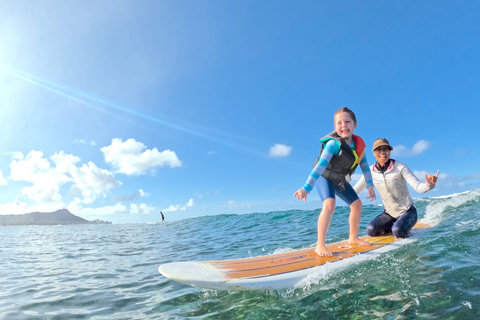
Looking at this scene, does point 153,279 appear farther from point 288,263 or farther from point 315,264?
A: point 315,264

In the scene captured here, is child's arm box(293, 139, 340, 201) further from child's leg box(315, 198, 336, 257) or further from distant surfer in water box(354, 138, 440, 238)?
distant surfer in water box(354, 138, 440, 238)

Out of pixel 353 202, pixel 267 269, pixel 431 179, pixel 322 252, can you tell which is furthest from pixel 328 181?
pixel 267 269

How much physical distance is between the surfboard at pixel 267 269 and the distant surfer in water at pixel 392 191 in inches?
29.7

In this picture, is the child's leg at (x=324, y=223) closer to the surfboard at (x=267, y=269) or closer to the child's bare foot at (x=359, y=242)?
the surfboard at (x=267, y=269)

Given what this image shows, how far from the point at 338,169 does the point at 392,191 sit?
1.71 metres

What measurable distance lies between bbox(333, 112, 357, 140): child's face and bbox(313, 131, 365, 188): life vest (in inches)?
3.9

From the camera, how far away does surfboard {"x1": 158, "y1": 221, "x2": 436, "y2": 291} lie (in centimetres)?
370

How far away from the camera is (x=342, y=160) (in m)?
4.87

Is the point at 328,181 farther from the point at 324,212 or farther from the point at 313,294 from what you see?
the point at 313,294

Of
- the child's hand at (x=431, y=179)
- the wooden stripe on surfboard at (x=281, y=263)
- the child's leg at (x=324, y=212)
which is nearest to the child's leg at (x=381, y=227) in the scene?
the wooden stripe on surfboard at (x=281, y=263)

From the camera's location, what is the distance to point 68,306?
409 centimetres

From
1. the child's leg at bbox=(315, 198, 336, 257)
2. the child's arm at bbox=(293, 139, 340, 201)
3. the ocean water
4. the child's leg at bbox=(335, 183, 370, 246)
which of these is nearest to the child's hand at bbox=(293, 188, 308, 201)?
the child's arm at bbox=(293, 139, 340, 201)

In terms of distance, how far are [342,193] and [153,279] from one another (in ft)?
12.5

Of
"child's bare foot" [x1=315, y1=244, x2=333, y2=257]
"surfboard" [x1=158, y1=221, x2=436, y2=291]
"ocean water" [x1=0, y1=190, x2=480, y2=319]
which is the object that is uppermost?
"child's bare foot" [x1=315, y1=244, x2=333, y2=257]
